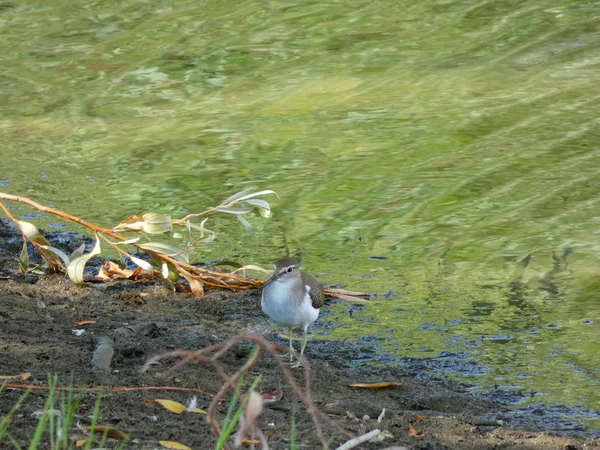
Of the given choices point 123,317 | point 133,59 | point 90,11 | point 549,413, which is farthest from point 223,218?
point 90,11

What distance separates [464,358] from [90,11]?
35.3 feet

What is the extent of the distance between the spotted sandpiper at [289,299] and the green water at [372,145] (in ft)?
2.08

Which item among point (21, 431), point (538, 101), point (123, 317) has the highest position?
point (21, 431)

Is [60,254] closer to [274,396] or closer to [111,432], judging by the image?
[274,396]

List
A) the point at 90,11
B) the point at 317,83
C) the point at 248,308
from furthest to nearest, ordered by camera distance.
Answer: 1. the point at 90,11
2. the point at 317,83
3. the point at 248,308

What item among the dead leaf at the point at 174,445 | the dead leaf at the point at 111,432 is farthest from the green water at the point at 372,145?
the dead leaf at the point at 111,432

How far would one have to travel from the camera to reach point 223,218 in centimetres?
776

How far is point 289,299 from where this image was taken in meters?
5.00

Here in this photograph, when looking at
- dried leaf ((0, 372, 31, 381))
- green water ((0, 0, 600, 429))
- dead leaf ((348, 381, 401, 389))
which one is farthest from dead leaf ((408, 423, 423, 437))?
dried leaf ((0, 372, 31, 381))

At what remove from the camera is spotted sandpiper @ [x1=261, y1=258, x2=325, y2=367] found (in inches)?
197

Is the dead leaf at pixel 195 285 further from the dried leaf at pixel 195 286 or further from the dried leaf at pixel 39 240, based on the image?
the dried leaf at pixel 39 240

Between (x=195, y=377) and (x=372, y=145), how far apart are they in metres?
5.12

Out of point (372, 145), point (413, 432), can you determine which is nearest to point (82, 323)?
point (413, 432)

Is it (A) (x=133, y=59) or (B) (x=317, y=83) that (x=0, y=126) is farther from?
(B) (x=317, y=83)
